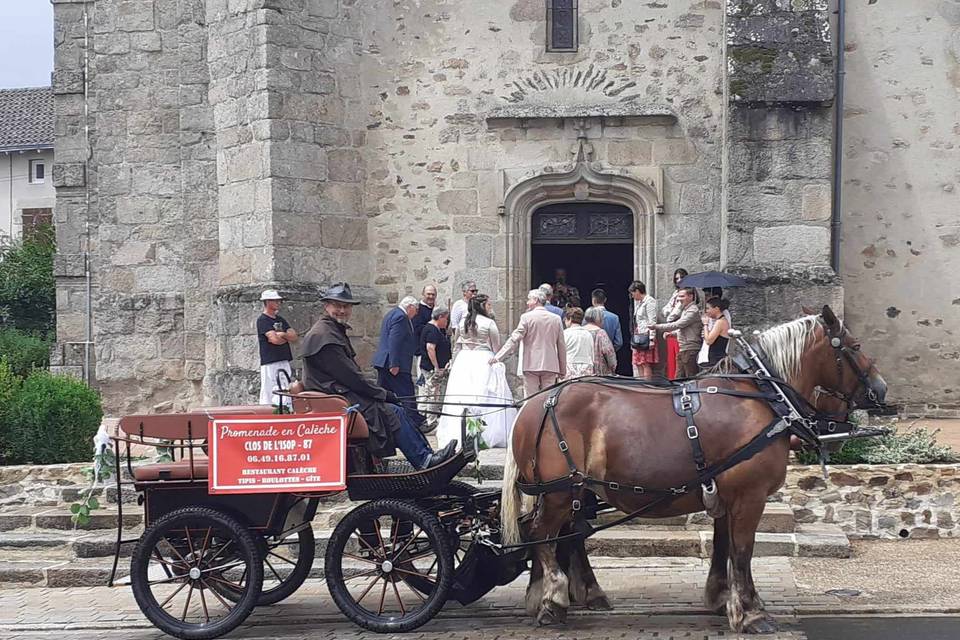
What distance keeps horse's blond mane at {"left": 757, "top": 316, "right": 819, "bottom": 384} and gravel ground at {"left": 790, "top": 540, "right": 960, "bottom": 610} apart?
5.31 ft

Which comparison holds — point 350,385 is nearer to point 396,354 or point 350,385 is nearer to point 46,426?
point 396,354

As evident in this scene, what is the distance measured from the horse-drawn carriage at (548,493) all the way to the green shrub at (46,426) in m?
5.22

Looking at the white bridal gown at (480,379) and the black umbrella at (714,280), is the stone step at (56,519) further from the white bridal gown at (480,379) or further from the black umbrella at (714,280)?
the black umbrella at (714,280)

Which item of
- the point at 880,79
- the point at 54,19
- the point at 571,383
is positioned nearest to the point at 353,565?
the point at 571,383

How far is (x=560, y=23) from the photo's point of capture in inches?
625

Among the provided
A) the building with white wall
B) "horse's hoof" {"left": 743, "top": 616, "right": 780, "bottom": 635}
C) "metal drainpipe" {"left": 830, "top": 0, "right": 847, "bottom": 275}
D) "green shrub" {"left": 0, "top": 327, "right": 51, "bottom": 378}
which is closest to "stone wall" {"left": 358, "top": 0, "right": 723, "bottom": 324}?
"metal drainpipe" {"left": 830, "top": 0, "right": 847, "bottom": 275}

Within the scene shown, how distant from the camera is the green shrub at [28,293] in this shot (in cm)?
3534

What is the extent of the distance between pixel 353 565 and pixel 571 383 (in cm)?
267

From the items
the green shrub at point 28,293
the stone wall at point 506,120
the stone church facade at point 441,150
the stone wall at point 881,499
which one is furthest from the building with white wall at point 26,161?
the stone wall at point 881,499

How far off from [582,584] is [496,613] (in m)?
0.60

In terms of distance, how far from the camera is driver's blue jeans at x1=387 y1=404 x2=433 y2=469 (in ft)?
29.7

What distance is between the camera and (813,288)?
13836 mm

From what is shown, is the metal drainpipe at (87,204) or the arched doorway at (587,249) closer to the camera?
the arched doorway at (587,249)

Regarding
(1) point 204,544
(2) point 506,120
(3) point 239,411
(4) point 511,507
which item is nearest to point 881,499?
(4) point 511,507
